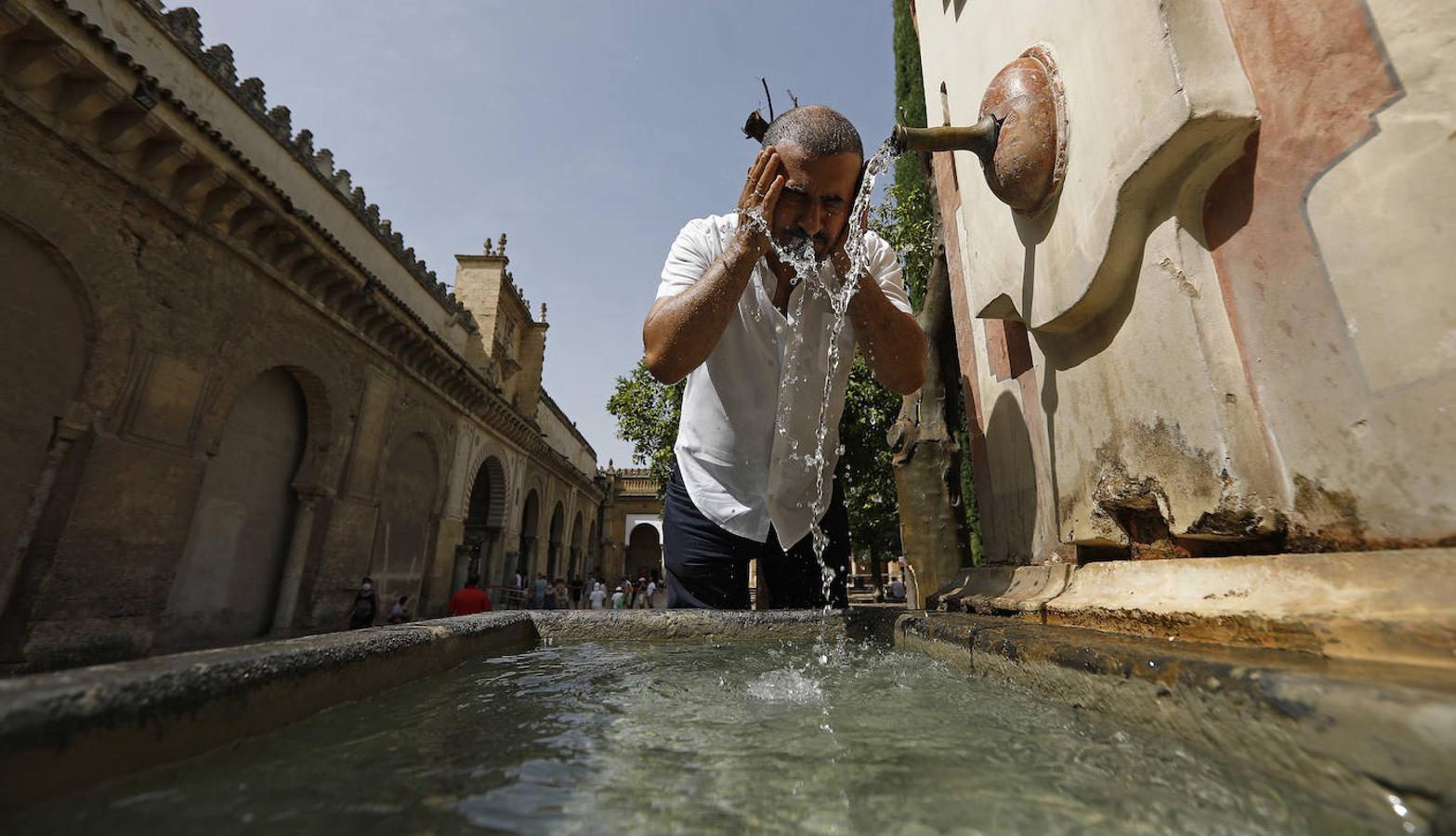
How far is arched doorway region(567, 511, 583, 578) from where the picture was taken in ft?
80.5

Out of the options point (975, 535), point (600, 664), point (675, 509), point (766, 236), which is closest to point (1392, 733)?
point (600, 664)

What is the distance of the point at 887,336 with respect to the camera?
7.47 ft

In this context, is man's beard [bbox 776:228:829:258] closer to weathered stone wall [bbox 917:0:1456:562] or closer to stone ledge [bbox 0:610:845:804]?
weathered stone wall [bbox 917:0:1456:562]

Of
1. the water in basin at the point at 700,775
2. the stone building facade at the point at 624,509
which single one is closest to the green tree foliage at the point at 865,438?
the water in basin at the point at 700,775

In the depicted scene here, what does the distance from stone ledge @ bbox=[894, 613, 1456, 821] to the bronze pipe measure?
1590 millimetres

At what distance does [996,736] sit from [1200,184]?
4.17 feet

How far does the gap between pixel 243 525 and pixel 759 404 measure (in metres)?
9.80

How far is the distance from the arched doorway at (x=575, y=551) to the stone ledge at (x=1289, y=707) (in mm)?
24266

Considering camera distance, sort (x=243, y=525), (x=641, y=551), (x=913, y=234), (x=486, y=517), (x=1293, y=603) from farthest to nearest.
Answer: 1. (x=641, y=551)
2. (x=486, y=517)
3. (x=243, y=525)
4. (x=913, y=234)
5. (x=1293, y=603)

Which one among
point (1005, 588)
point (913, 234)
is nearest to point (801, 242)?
point (1005, 588)

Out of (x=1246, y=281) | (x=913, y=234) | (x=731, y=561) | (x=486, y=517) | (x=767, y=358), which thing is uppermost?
(x=913, y=234)

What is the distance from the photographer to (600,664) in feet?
5.68

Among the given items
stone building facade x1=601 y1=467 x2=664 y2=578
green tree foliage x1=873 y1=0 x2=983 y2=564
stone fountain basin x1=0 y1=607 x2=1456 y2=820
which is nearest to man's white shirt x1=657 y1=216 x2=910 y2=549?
stone fountain basin x1=0 y1=607 x2=1456 y2=820

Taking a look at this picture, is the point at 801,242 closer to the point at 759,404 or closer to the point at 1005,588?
the point at 759,404
